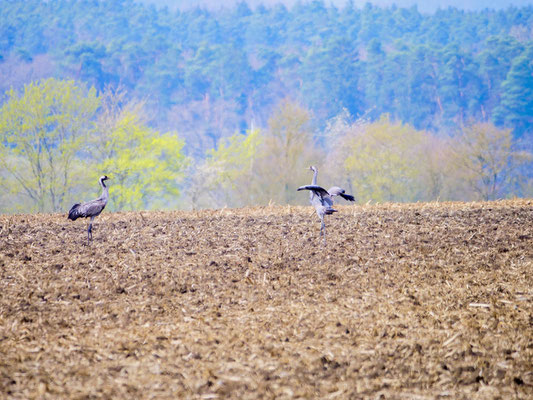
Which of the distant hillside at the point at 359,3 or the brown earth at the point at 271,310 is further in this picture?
the distant hillside at the point at 359,3

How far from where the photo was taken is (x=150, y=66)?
6494cm

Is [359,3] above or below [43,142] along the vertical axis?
above

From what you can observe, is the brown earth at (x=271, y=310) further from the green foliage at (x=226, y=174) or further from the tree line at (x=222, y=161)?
the green foliage at (x=226, y=174)

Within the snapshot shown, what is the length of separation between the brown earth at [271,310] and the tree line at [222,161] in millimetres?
17387

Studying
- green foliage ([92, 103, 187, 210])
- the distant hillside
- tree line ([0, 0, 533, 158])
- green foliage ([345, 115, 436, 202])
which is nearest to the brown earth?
green foliage ([92, 103, 187, 210])

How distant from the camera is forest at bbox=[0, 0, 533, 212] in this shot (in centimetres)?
3328

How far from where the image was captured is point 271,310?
23.2 ft

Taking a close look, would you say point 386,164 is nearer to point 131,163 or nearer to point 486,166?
point 486,166

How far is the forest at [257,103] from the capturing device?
109ft

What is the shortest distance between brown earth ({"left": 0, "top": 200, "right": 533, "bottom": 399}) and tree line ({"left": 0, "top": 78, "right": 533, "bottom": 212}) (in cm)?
1739

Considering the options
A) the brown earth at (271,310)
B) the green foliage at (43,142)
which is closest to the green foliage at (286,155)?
the green foliage at (43,142)

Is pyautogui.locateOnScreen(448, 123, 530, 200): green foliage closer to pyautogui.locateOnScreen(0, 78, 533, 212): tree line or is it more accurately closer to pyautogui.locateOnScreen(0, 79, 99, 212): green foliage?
pyautogui.locateOnScreen(0, 78, 533, 212): tree line

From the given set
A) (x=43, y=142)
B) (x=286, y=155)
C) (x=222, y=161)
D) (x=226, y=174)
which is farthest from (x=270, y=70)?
(x=43, y=142)

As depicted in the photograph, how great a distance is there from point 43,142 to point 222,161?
12.5 meters
